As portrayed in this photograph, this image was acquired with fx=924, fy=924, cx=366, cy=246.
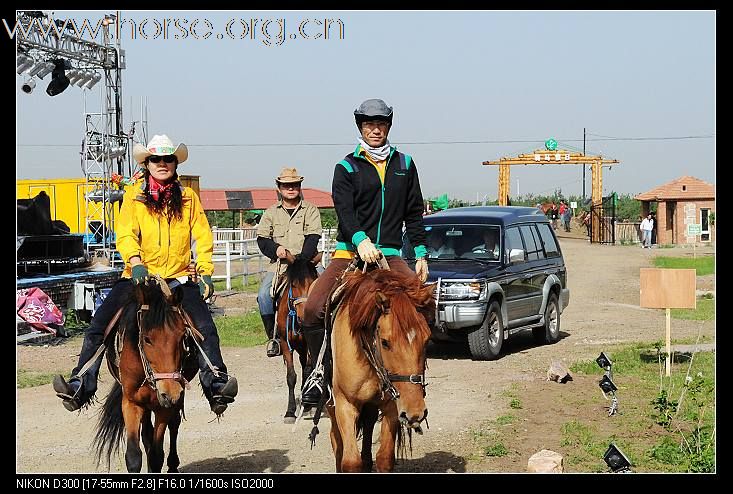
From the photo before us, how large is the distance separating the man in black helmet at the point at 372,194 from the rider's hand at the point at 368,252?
21 cm

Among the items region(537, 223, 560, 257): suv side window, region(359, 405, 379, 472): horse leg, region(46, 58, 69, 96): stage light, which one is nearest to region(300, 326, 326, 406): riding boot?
region(359, 405, 379, 472): horse leg

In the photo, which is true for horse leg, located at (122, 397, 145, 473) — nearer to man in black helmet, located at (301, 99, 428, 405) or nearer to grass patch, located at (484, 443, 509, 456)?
man in black helmet, located at (301, 99, 428, 405)

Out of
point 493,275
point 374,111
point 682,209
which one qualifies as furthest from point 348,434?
point 682,209

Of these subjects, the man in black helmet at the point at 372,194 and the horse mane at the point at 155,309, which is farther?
the man in black helmet at the point at 372,194

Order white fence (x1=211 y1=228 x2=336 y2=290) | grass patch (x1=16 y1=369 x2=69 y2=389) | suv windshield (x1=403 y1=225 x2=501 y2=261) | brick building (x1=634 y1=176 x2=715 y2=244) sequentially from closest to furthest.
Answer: grass patch (x1=16 y1=369 x2=69 y2=389)
suv windshield (x1=403 y1=225 x2=501 y2=261)
white fence (x1=211 y1=228 x2=336 y2=290)
brick building (x1=634 y1=176 x2=715 y2=244)

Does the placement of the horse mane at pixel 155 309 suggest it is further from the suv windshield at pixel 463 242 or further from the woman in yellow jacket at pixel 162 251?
the suv windshield at pixel 463 242

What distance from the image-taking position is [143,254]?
688 centimetres

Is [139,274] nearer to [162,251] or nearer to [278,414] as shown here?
[162,251]

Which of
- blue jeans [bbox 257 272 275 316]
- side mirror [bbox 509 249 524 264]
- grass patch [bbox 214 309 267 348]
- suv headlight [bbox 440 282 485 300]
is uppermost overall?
side mirror [bbox 509 249 524 264]

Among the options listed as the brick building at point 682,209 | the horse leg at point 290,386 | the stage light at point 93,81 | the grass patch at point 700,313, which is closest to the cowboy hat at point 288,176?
the horse leg at point 290,386

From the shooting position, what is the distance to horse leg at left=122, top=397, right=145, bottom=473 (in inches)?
258

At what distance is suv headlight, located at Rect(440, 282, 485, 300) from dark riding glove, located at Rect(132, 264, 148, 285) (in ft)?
24.4

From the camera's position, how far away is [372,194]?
21.9 ft

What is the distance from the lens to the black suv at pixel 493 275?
1346cm
